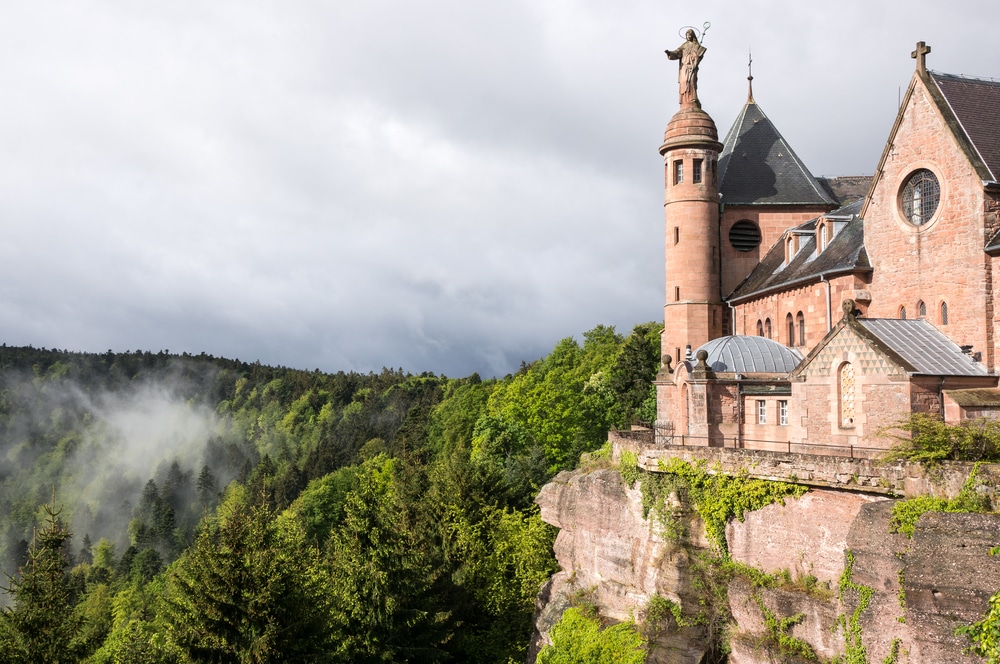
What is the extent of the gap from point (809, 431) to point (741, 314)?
15.7m

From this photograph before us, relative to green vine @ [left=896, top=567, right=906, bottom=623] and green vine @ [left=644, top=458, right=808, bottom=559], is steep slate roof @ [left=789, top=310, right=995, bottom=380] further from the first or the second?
green vine @ [left=896, top=567, right=906, bottom=623]

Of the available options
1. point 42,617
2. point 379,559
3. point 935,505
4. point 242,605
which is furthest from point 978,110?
point 42,617

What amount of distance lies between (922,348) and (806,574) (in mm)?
8661

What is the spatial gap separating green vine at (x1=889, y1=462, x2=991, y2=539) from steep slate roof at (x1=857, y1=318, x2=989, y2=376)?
20.5ft

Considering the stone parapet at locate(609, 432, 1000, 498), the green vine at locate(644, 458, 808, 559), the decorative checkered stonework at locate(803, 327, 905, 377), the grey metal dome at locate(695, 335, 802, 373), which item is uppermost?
the grey metal dome at locate(695, 335, 802, 373)

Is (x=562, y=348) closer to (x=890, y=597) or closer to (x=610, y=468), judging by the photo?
(x=610, y=468)

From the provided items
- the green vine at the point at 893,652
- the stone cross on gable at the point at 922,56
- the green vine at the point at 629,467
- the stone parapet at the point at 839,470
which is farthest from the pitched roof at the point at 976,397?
the stone cross on gable at the point at 922,56

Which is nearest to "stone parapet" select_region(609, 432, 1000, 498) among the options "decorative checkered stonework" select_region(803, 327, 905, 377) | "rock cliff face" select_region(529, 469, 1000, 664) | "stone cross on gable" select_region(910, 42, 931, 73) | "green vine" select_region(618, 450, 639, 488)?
"rock cliff face" select_region(529, 469, 1000, 664)

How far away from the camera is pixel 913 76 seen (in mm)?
29547

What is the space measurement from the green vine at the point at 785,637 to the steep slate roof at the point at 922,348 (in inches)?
308

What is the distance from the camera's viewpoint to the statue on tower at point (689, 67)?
141ft

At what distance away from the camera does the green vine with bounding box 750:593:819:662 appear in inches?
869

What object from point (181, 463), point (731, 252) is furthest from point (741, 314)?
point (181, 463)

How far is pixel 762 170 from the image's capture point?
45.7 m
